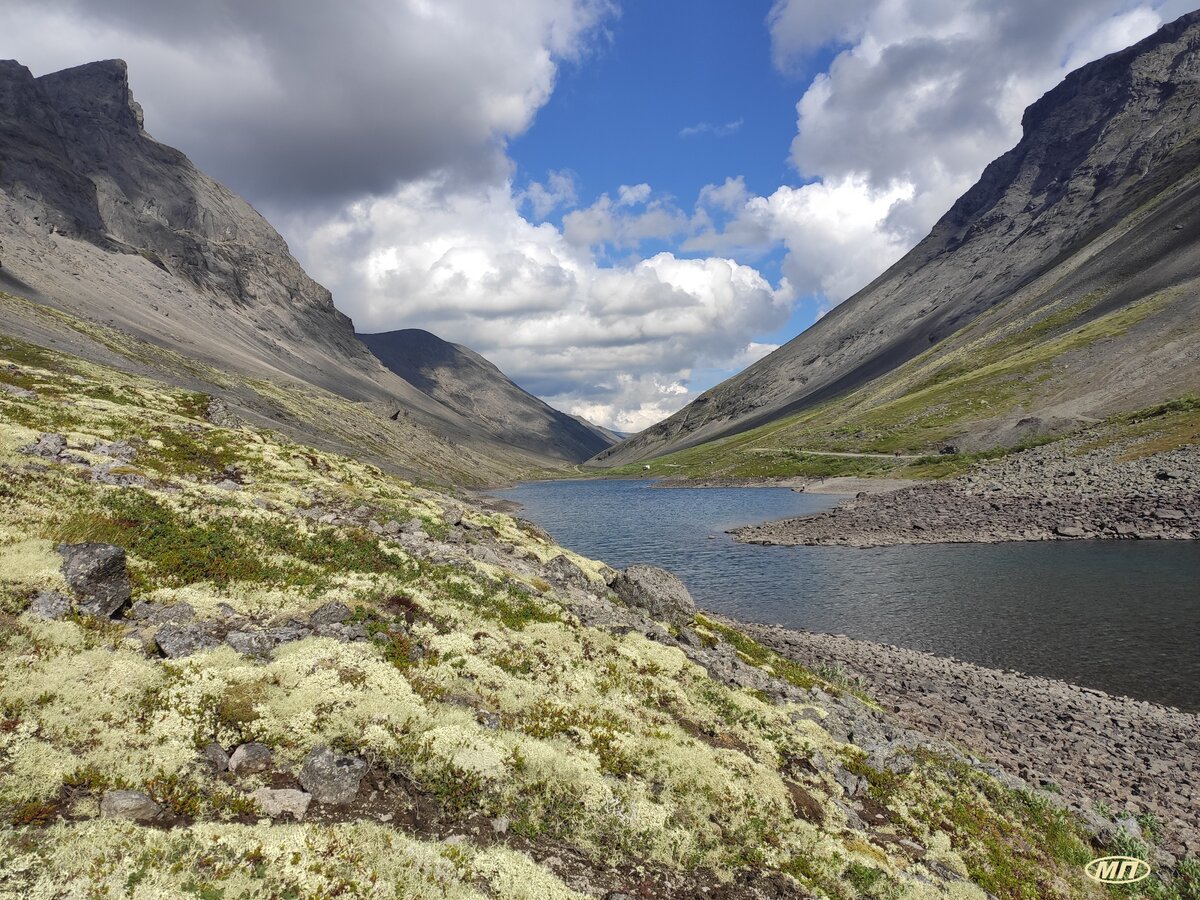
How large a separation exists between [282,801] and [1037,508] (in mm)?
86055

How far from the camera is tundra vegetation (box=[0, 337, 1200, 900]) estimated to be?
1059 centimetres

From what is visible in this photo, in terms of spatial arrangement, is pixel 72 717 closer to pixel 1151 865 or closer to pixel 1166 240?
pixel 1151 865

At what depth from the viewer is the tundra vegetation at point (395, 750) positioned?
10586 mm

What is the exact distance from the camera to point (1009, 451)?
394ft

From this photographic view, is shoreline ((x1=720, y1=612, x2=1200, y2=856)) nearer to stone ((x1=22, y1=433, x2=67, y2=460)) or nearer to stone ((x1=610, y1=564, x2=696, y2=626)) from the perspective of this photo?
stone ((x1=610, y1=564, x2=696, y2=626))

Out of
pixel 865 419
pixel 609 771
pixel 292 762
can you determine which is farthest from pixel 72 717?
pixel 865 419

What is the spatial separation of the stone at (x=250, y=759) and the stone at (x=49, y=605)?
6.47m

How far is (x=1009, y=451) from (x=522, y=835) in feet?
446

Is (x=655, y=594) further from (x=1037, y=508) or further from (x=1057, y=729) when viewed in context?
(x=1037, y=508)

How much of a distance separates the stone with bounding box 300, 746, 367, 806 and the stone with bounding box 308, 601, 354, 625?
6.48 m

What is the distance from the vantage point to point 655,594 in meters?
33.0

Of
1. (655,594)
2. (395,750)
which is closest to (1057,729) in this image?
(655,594)

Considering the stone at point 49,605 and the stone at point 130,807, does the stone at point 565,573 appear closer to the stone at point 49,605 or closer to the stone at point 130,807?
the stone at point 49,605

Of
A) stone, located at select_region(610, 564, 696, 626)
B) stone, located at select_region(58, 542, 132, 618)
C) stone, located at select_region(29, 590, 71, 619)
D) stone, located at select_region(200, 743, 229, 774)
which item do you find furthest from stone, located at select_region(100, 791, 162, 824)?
stone, located at select_region(610, 564, 696, 626)
